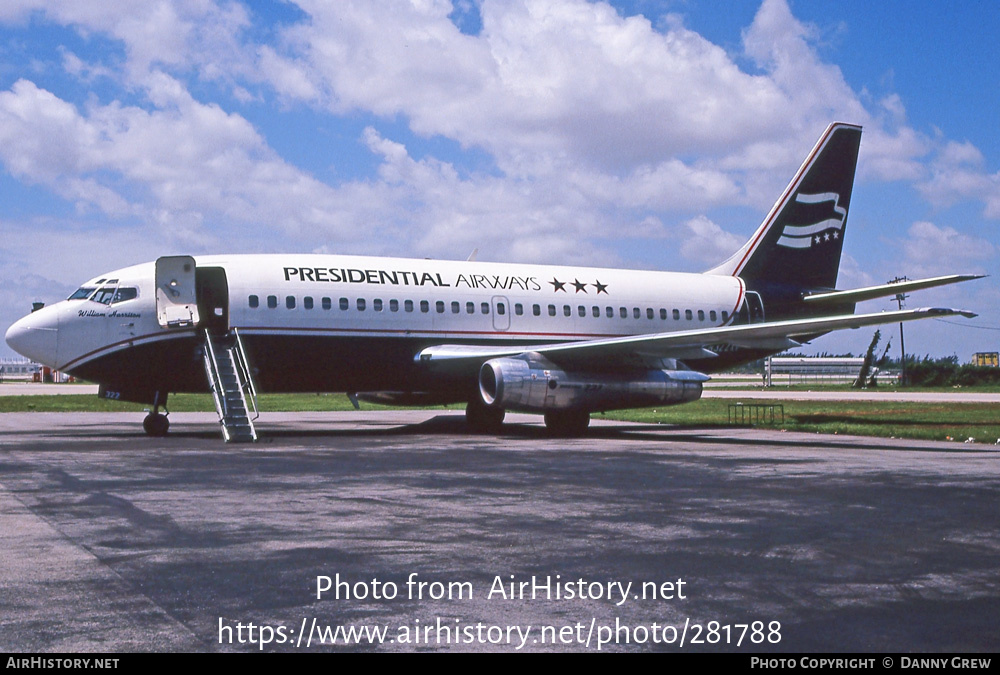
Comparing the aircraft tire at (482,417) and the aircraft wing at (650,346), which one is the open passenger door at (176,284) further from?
the aircraft tire at (482,417)

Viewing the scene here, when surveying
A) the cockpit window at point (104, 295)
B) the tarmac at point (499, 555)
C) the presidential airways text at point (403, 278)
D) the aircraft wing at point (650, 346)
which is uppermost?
the presidential airways text at point (403, 278)

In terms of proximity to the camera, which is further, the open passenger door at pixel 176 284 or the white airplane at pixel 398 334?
the open passenger door at pixel 176 284

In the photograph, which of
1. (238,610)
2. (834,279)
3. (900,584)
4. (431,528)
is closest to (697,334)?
(834,279)

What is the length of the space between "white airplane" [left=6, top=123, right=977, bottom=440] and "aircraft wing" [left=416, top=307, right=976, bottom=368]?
5 cm

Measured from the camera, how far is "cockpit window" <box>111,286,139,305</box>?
69.4 ft

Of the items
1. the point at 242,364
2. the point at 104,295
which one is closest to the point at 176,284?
the point at 104,295

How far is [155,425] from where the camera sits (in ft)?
70.2

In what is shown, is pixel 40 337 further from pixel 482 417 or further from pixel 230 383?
pixel 482 417

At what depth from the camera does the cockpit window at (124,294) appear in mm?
21141

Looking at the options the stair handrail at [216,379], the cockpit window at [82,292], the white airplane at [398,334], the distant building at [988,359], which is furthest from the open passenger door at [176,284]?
the distant building at [988,359]

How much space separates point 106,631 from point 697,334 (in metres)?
17.6

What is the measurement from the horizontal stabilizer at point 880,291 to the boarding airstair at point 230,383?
1483 cm

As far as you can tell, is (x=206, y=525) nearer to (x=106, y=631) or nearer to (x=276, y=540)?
(x=276, y=540)

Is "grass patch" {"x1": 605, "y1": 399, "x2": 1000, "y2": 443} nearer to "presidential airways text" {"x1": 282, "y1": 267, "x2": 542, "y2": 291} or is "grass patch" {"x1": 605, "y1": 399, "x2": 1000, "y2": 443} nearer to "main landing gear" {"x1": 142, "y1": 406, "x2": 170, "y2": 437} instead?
"presidential airways text" {"x1": 282, "y1": 267, "x2": 542, "y2": 291}
